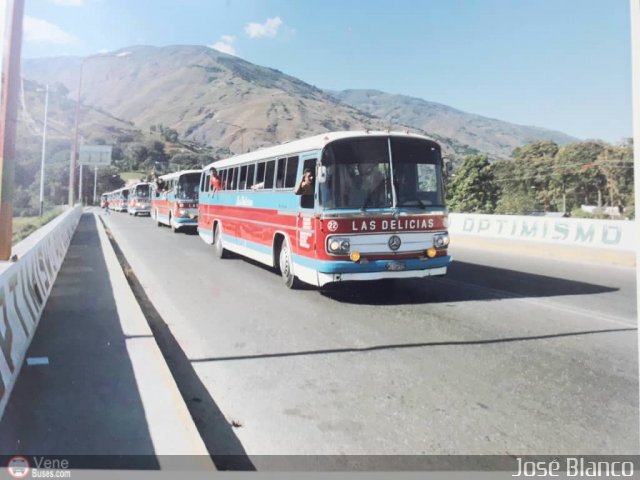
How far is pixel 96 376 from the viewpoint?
461cm

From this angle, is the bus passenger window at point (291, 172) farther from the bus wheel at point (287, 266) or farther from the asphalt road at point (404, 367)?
the asphalt road at point (404, 367)

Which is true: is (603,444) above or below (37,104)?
below

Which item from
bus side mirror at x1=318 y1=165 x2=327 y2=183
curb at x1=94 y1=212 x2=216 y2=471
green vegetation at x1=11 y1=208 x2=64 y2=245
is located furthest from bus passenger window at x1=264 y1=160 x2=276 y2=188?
green vegetation at x1=11 y1=208 x2=64 y2=245

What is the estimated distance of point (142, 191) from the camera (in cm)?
4509

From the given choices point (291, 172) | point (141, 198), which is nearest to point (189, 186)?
point (291, 172)

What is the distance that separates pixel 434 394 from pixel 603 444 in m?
1.33

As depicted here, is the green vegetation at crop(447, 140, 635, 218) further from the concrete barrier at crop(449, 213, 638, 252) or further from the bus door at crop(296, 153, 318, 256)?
the bus door at crop(296, 153, 318, 256)

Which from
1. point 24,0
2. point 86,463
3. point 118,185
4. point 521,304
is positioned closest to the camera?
point 86,463

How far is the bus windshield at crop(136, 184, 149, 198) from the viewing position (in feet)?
146

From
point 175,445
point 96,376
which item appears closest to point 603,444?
point 175,445

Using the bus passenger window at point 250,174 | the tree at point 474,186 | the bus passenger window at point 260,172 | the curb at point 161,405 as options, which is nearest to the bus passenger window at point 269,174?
the bus passenger window at point 260,172

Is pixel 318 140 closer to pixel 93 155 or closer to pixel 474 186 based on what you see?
pixel 93 155

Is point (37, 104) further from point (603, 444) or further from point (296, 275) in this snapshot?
point (603, 444)

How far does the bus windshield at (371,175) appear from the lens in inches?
321
